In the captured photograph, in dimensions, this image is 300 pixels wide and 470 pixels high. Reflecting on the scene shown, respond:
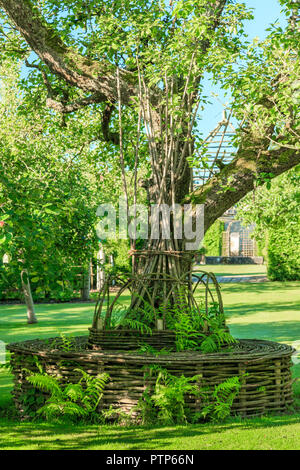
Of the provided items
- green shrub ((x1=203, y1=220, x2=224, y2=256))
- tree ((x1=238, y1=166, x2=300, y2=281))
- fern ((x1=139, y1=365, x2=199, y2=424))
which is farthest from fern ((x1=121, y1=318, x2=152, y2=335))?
green shrub ((x1=203, y1=220, x2=224, y2=256))

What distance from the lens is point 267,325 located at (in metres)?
12.2

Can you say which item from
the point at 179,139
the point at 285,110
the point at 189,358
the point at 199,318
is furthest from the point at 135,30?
the point at 189,358

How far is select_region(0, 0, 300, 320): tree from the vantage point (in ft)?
18.6

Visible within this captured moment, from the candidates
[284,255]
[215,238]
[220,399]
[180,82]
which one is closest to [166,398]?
[220,399]

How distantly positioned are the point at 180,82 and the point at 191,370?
12.0ft

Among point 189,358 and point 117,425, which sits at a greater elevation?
point 189,358

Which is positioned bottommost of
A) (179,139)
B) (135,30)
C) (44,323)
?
(44,323)

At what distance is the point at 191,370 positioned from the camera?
4566 mm

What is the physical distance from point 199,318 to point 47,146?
31.0 ft

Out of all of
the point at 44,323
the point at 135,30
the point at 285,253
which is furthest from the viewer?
the point at 285,253

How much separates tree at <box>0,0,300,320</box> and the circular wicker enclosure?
95 cm

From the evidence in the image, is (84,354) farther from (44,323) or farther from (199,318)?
(44,323)

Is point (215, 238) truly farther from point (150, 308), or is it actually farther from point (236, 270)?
point (150, 308)

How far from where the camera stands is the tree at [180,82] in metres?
5.68
